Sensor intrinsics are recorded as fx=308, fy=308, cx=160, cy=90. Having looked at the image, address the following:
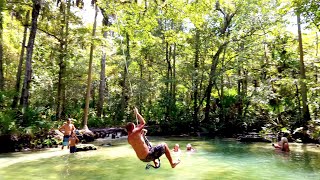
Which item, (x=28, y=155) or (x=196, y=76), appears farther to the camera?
(x=196, y=76)

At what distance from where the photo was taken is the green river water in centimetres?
960

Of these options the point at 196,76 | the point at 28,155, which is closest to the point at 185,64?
the point at 196,76

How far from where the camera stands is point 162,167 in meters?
11.3

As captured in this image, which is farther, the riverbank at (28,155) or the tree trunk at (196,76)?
the tree trunk at (196,76)

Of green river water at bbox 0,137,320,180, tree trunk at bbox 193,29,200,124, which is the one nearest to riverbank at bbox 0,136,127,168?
green river water at bbox 0,137,320,180

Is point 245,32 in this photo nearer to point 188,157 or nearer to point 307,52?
point 307,52

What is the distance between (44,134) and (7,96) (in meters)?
2.65

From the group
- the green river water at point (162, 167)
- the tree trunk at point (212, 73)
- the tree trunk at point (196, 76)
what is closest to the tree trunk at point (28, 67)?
the green river water at point (162, 167)

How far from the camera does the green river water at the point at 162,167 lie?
9.60 meters

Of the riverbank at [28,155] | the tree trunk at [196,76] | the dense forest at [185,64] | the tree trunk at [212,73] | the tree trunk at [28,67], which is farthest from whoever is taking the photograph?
the tree trunk at [196,76]

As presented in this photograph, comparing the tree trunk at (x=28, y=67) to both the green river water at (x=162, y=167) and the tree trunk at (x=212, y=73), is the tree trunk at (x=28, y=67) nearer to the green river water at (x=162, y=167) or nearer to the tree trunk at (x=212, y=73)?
the green river water at (x=162, y=167)

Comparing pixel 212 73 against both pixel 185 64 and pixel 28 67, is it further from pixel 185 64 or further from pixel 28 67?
pixel 28 67

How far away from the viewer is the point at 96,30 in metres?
21.8

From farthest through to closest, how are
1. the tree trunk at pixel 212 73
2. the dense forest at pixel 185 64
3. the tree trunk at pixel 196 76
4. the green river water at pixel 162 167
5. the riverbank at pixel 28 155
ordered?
the tree trunk at pixel 196 76, the tree trunk at pixel 212 73, the dense forest at pixel 185 64, the riverbank at pixel 28 155, the green river water at pixel 162 167
